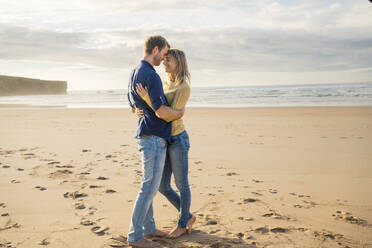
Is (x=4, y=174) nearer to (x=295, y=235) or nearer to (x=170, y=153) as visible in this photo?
(x=170, y=153)

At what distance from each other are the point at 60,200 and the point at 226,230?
246cm

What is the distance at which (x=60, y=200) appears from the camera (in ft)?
15.3

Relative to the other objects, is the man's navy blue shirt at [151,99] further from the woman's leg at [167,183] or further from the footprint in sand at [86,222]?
the footprint in sand at [86,222]

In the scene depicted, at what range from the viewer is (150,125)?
3043 millimetres

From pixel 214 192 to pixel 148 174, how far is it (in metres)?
2.18

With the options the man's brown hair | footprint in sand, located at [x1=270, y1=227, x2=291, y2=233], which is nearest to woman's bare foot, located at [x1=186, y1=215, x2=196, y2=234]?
footprint in sand, located at [x1=270, y1=227, x2=291, y2=233]

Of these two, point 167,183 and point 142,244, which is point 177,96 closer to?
point 167,183

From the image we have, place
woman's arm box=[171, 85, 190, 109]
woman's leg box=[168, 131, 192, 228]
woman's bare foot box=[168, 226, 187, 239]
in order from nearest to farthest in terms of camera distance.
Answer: woman's arm box=[171, 85, 190, 109] → woman's leg box=[168, 131, 192, 228] → woman's bare foot box=[168, 226, 187, 239]

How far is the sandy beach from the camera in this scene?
11.7ft

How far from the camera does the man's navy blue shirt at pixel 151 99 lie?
9.34 feet

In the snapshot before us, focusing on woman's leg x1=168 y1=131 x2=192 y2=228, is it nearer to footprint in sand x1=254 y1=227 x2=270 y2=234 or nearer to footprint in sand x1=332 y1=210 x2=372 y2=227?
footprint in sand x1=254 y1=227 x2=270 y2=234

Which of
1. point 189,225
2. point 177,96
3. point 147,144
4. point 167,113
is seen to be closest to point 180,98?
point 177,96

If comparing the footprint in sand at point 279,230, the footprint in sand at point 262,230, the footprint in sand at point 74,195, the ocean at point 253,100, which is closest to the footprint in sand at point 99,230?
the footprint in sand at point 74,195

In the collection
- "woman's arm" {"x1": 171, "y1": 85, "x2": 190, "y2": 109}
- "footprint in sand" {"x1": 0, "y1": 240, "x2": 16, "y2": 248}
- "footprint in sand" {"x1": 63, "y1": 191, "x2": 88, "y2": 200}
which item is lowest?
"footprint in sand" {"x1": 0, "y1": 240, "x2": 16, "y2": 248}
